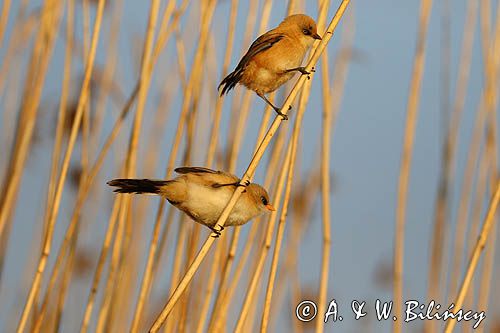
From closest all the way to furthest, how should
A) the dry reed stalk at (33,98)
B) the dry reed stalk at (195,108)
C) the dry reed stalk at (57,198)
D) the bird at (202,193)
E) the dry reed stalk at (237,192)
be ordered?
the dry reed stalk at (237,192)
the bird at (202,193)
the dry reed stalk at (57,198)
the dry reed stalk at (195,108)
the dry reed stalk at (33,98)

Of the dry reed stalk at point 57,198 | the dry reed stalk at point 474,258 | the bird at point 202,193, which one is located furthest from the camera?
the dry reed stalk at point 57,198

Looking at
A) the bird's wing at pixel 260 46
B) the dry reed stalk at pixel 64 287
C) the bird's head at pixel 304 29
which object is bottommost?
the dry reed stalk at pixel 64 287

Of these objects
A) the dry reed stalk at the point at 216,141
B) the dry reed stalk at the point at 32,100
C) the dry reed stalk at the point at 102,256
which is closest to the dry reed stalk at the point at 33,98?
the dry reed stalk at the point at 32,100

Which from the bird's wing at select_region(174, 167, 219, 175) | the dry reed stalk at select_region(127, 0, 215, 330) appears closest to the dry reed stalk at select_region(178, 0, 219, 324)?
the dry reed stalk at select_region(127, 0, 215, 330)

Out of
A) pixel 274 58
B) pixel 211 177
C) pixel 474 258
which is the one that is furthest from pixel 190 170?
pixel 474 258

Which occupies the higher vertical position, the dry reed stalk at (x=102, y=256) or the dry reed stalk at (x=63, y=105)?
the dry reed stalk at (x=63, y=105)

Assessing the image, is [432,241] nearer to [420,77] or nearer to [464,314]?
[464,314]

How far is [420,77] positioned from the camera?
1619 millimetres

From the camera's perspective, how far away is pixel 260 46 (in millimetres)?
1317

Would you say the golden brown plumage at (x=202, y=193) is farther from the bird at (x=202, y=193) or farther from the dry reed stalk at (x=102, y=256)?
the dry reed stalk at (x=102, y=256)

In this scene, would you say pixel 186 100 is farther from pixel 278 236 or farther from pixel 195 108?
pixel 278 236

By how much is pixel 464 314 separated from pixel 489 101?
57 centimetres

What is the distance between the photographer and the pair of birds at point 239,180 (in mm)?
1176

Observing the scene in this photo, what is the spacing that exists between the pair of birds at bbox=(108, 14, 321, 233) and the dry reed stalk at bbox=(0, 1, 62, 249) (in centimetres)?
56
